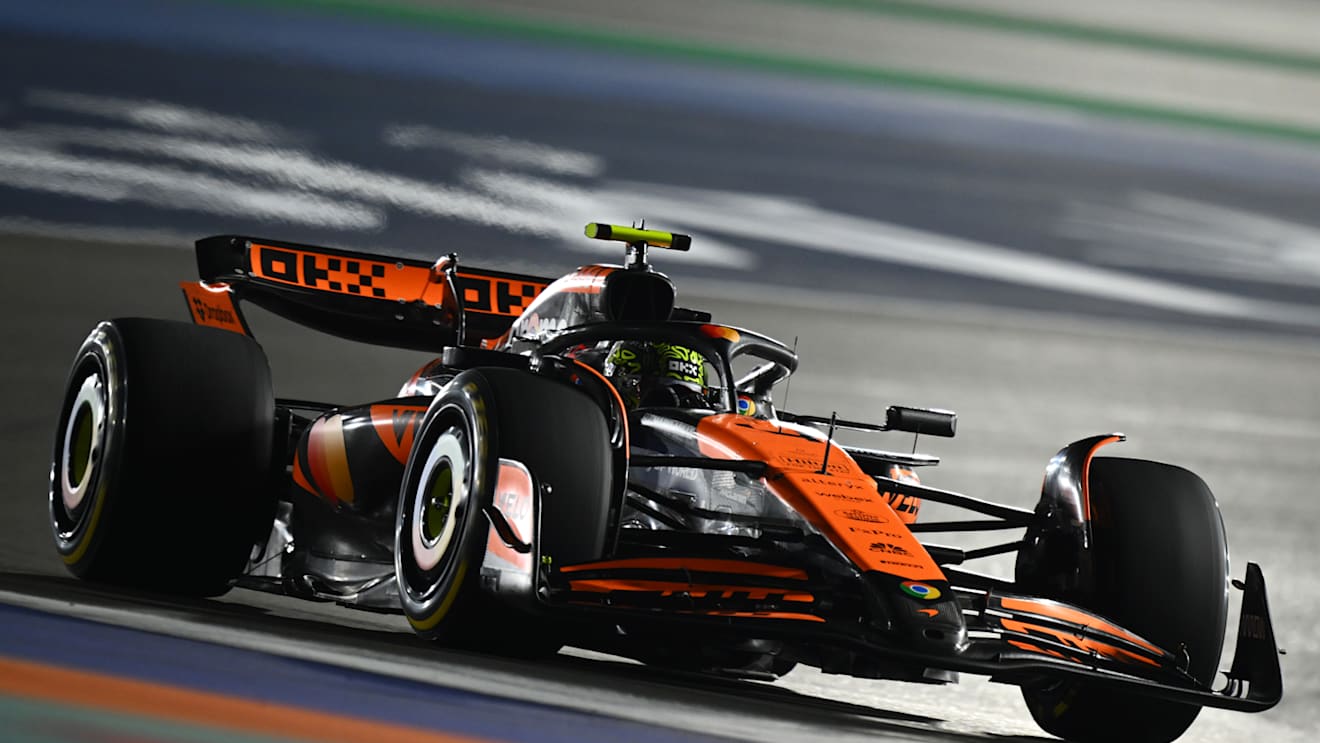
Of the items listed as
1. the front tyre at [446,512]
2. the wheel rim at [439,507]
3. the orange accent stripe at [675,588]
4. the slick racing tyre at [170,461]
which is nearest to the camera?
the orange accent stripe at [675,588]

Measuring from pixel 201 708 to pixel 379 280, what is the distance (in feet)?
16.5

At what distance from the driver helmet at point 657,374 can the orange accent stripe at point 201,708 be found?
2.51 m

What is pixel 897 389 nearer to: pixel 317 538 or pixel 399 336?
pixel 399 336

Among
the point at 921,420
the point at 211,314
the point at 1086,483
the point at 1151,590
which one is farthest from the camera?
the point at 211,314

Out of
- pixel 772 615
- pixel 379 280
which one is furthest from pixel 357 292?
pixel 772 615

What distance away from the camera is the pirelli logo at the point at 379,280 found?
8.12 meters

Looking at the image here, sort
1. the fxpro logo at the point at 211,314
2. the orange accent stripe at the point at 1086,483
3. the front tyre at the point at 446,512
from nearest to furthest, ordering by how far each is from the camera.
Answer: the front tyre at the point at 446,512
the orange accent stripe at the point at 1086,483
the fxpro logo at the point at 211,314

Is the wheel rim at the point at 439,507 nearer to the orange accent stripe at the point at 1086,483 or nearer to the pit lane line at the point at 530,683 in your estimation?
the pit lane line at the point at 530,683

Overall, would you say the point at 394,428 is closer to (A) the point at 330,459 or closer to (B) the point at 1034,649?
(A) the point at 330,459

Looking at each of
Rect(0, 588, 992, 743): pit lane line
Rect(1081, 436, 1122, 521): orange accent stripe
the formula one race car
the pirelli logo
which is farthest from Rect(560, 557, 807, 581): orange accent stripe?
the pirelli logo

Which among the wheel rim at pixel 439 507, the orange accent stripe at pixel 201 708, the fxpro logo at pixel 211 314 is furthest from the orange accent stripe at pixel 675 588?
the fxpro logo at pixel 211 314

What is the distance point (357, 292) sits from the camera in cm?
821

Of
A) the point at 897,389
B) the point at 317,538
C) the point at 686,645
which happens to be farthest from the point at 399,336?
the point at 897,389

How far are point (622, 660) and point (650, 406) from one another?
1.03 meters
